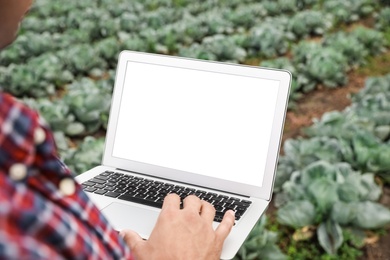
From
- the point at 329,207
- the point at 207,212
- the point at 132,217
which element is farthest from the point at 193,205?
the point at 329,207

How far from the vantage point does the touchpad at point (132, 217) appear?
1112mm

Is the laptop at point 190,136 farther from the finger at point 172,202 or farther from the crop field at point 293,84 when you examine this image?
the crop field at point 293,84

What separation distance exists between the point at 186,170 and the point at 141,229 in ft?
0.87

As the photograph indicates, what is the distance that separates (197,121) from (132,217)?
320 millimetres

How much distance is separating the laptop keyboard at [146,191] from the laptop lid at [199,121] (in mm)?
36

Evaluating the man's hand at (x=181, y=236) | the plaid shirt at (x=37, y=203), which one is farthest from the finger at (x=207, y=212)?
the plaid shirt at (x=37, y=203)

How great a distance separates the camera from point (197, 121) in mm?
1334

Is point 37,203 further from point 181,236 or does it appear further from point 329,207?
point 329,207

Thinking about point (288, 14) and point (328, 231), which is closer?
point (328, 231)

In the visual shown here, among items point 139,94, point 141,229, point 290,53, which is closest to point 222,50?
point 290,53

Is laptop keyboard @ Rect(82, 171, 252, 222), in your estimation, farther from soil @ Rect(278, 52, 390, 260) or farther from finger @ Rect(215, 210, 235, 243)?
soil @ Rect(278, 52, 390, 260)

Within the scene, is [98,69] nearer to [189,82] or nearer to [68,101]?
[68,101]

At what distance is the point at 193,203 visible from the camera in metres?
Answer: 0.90

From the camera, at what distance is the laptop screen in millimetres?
1271
